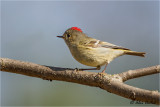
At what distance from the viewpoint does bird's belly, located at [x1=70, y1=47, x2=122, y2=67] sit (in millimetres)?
3881

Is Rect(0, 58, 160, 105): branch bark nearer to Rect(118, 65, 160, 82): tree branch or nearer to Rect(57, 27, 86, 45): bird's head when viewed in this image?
Rect(118, 65, 160, 82): tree branch

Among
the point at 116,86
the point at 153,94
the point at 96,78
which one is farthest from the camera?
the point at 96,78

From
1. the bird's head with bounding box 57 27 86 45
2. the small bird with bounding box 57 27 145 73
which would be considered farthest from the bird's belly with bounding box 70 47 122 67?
the bird's head with bounding box 57 27 86 45

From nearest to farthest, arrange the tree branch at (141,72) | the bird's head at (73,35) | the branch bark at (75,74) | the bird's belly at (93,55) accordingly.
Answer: the branch bark at (75,74)
the tree branch at (141,72)
the bird's belly at (93,55)
the bird's head at (73,35)

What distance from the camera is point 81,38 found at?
14.9 ft

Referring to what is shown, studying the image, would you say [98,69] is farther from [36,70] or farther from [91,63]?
[36,70]

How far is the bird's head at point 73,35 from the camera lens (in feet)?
14.6

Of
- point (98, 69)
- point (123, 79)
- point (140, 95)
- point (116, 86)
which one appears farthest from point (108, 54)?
point (140, 95)

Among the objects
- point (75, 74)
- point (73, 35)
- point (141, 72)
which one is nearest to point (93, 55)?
point (73, 35)

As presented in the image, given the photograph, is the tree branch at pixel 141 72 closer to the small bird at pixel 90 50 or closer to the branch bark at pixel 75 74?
the branch bark at pixel 75 74

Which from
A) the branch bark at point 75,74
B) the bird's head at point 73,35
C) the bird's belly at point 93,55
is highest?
the bird's head at point 73,35

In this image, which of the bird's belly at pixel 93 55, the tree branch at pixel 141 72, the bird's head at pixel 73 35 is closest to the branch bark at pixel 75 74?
the tree branch at pixel 141 72

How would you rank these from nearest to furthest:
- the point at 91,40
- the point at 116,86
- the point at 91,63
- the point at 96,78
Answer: the point at 116,86 → the point at 96,78 → the point at 91,63 → the point at 91,40

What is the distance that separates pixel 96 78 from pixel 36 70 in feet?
2.84
